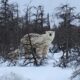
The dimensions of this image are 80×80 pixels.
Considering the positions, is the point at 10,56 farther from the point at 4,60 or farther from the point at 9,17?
the point at 9,17

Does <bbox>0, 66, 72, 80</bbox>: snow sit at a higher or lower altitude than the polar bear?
higher

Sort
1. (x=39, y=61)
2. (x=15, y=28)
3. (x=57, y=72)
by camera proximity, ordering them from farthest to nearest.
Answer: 1. (x=15, y=28)
2. (x=39, y=61)
3. (x=57, y=72)

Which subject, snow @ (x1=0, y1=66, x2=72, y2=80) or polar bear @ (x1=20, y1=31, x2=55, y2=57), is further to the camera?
polar bear @ (x1=20, y1=31, x2=55, y2=57)

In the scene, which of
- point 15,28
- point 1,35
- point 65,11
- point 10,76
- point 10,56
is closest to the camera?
point 10,76

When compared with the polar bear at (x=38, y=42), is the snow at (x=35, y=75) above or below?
above

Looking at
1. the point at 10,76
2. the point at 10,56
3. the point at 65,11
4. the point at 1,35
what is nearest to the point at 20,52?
the point at 10,56

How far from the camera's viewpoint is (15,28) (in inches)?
556

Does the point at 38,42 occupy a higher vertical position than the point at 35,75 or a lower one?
lower

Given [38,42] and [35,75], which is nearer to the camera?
[35,75]

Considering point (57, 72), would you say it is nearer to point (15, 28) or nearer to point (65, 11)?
point (65, 11)

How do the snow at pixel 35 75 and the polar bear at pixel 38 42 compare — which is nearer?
the snow at pixel 35 75

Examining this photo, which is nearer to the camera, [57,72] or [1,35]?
[57,72]

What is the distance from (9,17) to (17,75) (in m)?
11.1

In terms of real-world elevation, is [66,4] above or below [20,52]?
above
